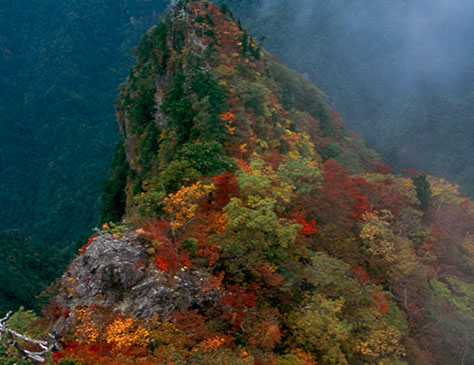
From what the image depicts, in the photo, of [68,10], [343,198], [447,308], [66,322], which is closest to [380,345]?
[447,308]

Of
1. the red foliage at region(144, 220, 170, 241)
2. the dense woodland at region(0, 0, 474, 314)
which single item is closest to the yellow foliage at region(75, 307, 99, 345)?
the red foliage at region(144, 220, 170, 241)

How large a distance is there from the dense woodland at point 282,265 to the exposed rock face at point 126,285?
228 mm

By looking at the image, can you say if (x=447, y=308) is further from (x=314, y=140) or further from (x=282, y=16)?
(x=282, y=16)

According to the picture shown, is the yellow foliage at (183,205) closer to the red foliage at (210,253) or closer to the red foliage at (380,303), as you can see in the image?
the red foliage at (210,253)

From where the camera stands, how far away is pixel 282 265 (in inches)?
555

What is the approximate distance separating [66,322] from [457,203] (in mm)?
24771

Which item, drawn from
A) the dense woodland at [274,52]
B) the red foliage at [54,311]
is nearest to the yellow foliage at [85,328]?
the red foliage at [54,311]

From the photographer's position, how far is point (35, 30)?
18475cm

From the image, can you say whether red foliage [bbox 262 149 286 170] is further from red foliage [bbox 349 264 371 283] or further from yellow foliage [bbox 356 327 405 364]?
yellow foliage [bbox 356 327 405 364]

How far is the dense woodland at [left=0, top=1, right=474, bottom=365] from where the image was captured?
440 inches

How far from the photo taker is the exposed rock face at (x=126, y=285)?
11.7 m

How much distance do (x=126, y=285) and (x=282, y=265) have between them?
6.14 meters

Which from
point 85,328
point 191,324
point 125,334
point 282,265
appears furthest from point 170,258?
point 282,265

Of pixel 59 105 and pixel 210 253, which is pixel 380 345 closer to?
pixel 210 253
